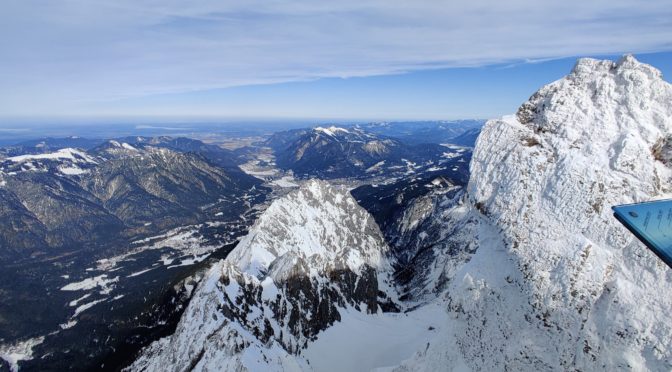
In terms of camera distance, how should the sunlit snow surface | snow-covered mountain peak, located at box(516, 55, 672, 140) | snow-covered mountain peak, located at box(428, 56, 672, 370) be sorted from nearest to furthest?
snow-covered mountain peak, located at box(428, 56, 672, 370) < snow-covered mountain peak, located at box(516, 55, 672, 140) < the sunlit snow surface

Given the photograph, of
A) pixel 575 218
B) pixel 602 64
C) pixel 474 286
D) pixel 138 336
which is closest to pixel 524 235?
pixel 575 218

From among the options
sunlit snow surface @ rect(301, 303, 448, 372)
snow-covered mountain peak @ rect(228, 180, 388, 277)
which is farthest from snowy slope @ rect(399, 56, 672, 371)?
snow-covered mountain peak @ rect(228, 180, 388, 277)

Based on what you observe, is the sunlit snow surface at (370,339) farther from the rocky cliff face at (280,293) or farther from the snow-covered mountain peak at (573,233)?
the snow-covered mountain peak at (573,233)

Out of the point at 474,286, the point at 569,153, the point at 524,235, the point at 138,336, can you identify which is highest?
the point at 569,153

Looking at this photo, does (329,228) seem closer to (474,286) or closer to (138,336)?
(138,336)

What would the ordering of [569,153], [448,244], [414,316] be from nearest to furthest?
[569,153], [414,316], [448,244]

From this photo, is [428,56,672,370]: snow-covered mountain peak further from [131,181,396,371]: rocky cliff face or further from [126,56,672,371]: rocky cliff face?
[131,181,396,371]: rocky cliff face

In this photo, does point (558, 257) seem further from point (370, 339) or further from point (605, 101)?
point (370, 339)
